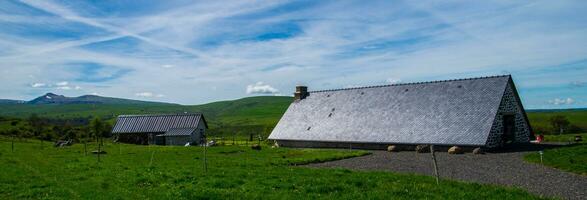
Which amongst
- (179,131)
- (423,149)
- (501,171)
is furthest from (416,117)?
(179,131)

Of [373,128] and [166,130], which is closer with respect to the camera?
[373,128]

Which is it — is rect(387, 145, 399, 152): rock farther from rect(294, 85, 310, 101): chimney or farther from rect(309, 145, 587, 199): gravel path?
rect(294, 85, 310, 101): chimney

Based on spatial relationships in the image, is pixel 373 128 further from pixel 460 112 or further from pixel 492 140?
pixel 492 140

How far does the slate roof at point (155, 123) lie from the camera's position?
70250mm

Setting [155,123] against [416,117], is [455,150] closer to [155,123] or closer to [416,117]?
[416,117]

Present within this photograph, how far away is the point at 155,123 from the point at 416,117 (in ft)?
145

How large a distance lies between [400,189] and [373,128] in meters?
29.0

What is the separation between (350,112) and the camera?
159 feet

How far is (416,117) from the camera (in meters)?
42.1

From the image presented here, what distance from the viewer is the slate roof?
70250 millimetres

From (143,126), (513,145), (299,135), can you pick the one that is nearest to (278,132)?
(299,135)

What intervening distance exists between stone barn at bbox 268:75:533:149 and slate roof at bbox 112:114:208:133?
21.4 meters

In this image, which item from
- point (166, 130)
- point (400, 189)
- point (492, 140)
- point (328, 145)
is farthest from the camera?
point (166, 130)

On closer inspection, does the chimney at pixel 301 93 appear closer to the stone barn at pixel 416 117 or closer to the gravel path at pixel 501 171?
the stone barn at pixel 416 117
